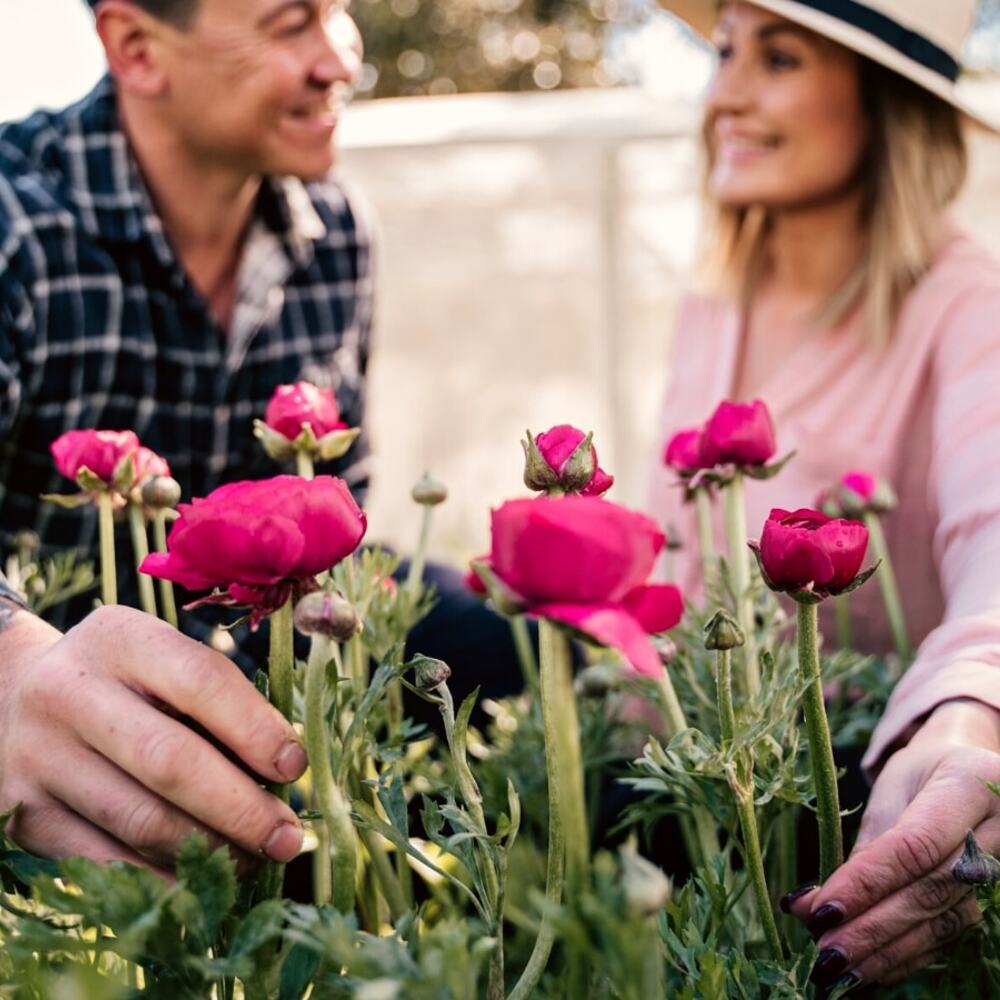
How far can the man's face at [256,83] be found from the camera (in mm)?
1324

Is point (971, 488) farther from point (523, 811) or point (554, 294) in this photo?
point (554, 294)

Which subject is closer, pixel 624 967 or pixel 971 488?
pixel 624 967

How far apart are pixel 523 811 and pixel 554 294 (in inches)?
111

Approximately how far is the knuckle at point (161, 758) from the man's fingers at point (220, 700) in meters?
0.01

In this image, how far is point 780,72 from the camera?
1311mm

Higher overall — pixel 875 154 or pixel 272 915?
pixel 875 154

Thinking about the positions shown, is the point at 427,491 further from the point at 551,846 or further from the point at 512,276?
the point at 512,276

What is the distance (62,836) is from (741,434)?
0.38 metres

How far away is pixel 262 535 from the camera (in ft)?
1.37

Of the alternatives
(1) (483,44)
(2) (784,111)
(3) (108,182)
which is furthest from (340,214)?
(1) (483,44)

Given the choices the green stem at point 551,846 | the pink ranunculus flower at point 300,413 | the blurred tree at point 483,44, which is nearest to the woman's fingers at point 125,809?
the green stem at point 551,846

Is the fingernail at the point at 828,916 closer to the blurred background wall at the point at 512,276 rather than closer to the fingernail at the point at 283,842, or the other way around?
the fingernail at the point at 283,842

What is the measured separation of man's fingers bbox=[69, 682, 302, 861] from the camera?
0.46 meters

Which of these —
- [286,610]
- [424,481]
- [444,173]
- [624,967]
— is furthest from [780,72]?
[444,173]
